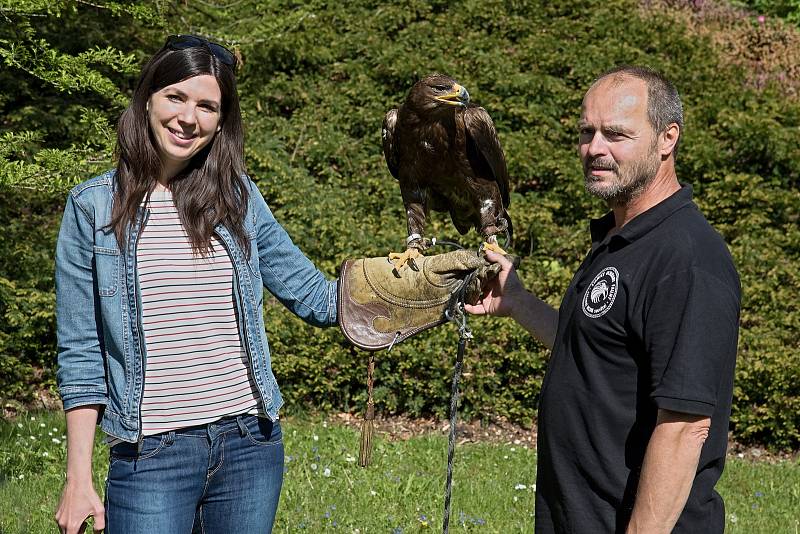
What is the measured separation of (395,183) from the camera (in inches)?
327

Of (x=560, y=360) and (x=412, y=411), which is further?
(x=412, y=411)

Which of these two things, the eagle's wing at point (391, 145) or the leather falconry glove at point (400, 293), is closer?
the leather falconry glove at point (400, 293)

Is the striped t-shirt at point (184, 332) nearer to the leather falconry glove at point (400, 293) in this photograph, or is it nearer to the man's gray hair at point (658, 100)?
the leather falconry glove at point (400, 293)

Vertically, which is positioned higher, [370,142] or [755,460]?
[370,142]

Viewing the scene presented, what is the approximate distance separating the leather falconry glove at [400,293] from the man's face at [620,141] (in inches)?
28.4

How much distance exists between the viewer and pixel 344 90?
383 inches

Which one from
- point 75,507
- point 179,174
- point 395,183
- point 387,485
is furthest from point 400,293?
point 395,183

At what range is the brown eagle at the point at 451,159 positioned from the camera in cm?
329

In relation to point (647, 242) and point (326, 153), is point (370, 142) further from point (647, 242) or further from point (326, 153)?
point (647, 242)

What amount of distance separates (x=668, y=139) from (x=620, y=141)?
0.40 feet

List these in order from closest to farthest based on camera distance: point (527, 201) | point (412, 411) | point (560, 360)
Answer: point (560, 360) → point (412, 411) → point (527, 201)

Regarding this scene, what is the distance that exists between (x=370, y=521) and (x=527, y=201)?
14.7 ft

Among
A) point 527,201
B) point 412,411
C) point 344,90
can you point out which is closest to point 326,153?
point 344,90

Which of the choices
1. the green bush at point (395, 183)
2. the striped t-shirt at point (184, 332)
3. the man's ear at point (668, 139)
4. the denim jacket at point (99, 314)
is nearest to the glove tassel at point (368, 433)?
the striped t-shirt at point (184, 332)
